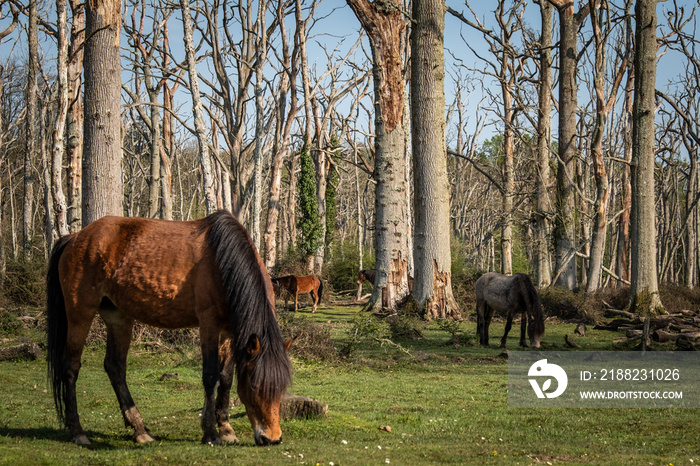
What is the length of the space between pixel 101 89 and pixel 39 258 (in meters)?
13.8

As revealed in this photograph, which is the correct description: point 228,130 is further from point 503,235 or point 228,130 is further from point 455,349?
point 455,349

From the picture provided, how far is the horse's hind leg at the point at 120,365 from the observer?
566cm

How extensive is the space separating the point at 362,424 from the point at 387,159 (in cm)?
1157

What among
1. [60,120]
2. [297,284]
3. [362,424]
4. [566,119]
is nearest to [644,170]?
[566,119]

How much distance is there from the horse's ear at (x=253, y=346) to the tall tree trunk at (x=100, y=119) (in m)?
6.69

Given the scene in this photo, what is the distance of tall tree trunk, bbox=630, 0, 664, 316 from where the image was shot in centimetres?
1788

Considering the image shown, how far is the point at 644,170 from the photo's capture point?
1833cm

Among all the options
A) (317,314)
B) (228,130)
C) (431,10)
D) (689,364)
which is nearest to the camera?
(689,364)

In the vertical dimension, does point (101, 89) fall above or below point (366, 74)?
below

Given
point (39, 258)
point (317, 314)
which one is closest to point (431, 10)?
point (317, 314)

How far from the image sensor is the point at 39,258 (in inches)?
886

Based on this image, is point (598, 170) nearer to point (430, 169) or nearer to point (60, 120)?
point (430, 169)

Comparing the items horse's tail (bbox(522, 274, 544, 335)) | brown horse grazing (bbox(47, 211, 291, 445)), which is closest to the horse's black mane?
brown horse grazing (bbox(47, 211, 291, 445))

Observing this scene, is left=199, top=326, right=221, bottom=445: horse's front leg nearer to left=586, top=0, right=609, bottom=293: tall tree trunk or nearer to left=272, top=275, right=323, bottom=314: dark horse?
left=272, top=275, right=323, bottom=314: dark horse
